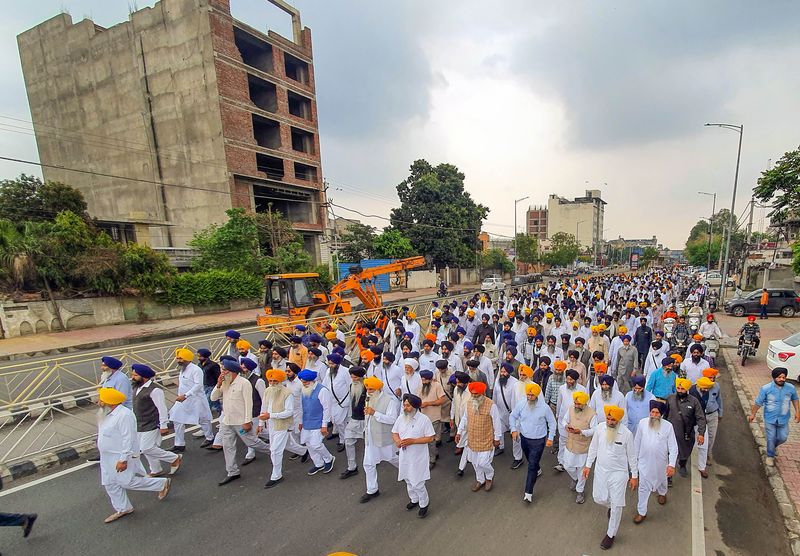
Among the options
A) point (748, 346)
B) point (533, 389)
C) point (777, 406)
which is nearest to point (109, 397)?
point (533, 389)

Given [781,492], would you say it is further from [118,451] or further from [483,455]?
[118,451]

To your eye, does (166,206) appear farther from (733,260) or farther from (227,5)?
(733,260)

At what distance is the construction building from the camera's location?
26.3 m

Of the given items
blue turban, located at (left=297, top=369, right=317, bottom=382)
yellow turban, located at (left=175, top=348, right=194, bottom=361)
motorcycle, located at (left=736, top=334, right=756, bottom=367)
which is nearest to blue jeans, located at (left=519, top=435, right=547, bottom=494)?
blue turban, located at (left=297, top=369, right=317, bottom=382)

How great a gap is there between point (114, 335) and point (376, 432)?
604 inches

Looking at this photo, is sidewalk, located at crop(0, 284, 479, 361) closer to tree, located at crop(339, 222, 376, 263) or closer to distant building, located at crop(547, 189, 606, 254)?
tree, located at crop(339, 222, 376, 263)

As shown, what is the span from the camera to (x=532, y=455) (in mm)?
4508

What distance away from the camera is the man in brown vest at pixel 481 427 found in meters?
4.55

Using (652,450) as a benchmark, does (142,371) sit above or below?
above

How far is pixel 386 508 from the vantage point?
4.43m

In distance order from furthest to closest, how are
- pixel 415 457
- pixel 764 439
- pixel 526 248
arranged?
pixel 526 248 < pixel 764 439 < pixel 415 457

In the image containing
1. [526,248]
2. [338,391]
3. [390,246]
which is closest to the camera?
[338,391]

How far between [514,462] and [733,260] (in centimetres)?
4596

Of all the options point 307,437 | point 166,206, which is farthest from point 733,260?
point 166,206
